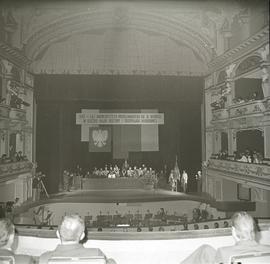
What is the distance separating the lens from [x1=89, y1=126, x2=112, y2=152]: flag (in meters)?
7.80

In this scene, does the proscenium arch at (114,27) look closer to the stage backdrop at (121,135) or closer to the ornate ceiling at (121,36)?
the ornate ceiling at (121,36)

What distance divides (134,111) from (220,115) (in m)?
1.91

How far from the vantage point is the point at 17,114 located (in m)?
6.81

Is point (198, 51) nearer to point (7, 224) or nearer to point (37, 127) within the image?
point (37, 127)

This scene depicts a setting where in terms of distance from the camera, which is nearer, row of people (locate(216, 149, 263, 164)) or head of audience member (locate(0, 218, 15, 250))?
head of audience member (locate(0, 218, 15, 250))

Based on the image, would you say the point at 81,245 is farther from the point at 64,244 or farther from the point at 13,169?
the point at 13,169

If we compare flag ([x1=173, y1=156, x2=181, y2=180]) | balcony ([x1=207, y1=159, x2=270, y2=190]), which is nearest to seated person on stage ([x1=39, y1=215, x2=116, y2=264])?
balcony ([x1=207, y1=159, x2=270, y2=190])

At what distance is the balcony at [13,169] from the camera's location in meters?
6.37

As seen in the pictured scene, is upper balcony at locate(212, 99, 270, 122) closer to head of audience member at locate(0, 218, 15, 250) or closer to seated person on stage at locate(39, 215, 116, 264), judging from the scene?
seated person on stage at locate(39, 215, 116, 264)

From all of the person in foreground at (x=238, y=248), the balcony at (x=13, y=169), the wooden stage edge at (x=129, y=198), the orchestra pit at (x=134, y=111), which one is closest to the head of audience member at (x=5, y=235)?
the person in foreground at (x=238, y=248)

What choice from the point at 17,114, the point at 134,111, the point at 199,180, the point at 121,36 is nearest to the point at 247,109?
the point at 199,180

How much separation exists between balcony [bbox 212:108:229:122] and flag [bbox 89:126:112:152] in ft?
7.86

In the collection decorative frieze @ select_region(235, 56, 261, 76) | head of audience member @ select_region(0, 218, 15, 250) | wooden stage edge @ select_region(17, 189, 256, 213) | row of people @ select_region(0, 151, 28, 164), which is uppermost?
decorative frieze @ select_region(235, 56, 261, 76)

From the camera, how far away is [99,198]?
281 inches
